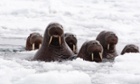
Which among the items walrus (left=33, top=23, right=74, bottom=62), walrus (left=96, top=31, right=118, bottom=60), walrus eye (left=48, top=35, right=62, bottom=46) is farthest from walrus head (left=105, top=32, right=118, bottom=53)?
walrus eye (left=48, top=35, right=62, bottom=46)

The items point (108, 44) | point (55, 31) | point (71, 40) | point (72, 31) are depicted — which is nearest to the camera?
point (55, 31)

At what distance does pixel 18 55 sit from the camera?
38.2ft

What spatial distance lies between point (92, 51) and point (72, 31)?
7.42m

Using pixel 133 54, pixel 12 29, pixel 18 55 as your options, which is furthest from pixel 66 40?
pixel 12 29

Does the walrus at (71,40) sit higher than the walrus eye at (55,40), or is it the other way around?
the walrus eye at (55,40)

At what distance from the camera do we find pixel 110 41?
1121 centimetres

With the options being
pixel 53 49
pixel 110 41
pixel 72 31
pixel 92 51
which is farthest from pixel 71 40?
pixel 72 31

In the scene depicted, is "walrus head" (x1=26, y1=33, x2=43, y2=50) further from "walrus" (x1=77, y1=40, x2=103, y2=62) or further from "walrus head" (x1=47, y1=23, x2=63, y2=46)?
"walrus" (x1=77, y1=40, x2=103, y2=62)

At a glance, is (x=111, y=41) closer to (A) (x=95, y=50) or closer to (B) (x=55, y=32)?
(A) (x=95, y=50)

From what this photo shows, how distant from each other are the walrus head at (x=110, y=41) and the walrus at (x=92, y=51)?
34.9 inches

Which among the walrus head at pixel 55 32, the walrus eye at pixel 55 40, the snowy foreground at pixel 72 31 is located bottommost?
the snowy foreground at pixel 72 31

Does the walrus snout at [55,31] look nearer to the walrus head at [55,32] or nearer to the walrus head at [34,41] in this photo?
the walrus head at [55,32]

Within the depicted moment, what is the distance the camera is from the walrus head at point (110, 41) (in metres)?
11.1

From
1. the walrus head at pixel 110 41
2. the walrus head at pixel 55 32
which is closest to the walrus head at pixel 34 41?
the walrus head at pixel 55 32
